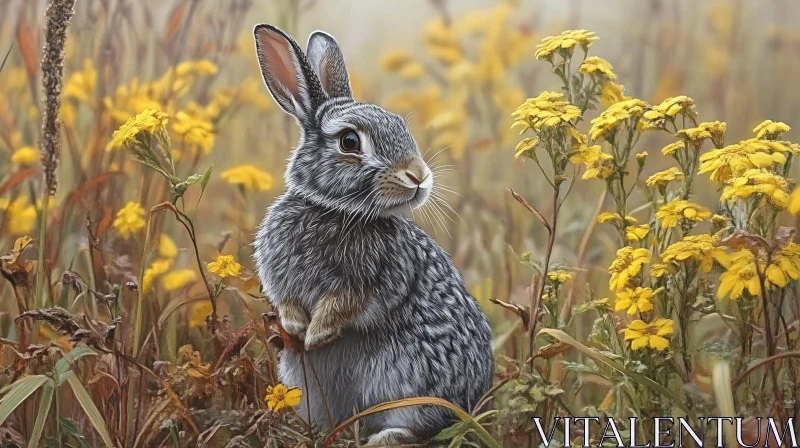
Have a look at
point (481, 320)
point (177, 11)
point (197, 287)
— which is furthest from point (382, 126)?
point (177, 11)

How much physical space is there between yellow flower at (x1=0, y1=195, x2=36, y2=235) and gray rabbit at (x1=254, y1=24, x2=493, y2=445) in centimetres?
112

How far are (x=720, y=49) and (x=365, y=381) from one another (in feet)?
6.20

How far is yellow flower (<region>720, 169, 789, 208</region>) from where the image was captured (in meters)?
2.74

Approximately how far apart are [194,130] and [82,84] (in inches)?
27.0

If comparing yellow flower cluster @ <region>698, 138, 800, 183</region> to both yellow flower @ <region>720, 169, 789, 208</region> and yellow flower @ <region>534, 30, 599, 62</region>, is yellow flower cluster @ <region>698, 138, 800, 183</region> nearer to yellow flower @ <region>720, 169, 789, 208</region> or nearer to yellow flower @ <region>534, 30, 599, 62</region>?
yellow flower @ <region>720, 169, 789, 208</region>

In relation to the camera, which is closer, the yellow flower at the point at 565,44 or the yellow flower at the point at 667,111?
the yellow flower at the point at 667,111

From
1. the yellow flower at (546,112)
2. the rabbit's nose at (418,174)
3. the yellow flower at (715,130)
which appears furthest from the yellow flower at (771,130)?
the rabbit's nose at (418,174)

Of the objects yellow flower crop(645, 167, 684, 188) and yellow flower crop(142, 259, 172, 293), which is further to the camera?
yellow flower crop(142, 259, 172, 293)

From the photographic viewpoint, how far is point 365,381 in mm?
3195

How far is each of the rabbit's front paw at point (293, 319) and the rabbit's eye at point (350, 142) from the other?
552 millimetres

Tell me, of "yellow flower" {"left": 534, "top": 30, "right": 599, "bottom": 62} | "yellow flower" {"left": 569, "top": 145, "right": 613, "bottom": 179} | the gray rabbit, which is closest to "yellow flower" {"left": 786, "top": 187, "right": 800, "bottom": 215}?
"yellow flower" {"left": 569, "top": 145, "right": 613, "bottom": 179}

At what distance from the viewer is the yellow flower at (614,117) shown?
2926mm

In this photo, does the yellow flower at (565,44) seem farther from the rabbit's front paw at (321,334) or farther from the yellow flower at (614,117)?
the rabbit's front paw at (321,334)

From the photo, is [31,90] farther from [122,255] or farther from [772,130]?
[772,130]
